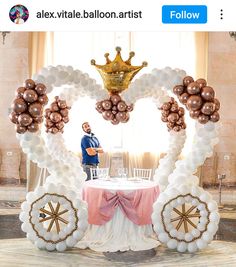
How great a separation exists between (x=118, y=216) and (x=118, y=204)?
158 mm

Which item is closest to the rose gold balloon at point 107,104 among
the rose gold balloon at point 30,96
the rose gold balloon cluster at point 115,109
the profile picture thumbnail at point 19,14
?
the rose gold balloon cluster at point 115,109

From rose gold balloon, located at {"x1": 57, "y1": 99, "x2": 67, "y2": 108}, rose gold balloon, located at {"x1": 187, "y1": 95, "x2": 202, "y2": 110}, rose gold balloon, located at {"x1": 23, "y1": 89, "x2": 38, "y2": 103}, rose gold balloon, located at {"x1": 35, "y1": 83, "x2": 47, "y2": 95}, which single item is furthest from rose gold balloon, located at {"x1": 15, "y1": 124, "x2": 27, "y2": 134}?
rose gold balloon, located at {"x1": 187, "y1": 95, "x2": 202, "y2": 110}

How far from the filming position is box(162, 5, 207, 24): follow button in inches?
114

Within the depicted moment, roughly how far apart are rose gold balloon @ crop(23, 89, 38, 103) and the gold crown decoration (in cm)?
102

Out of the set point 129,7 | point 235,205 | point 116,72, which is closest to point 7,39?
point 116,72

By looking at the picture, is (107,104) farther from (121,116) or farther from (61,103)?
(61,103)

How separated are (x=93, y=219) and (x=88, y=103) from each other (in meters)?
4.14

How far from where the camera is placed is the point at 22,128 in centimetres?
490

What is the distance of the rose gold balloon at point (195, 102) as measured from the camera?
493 cm

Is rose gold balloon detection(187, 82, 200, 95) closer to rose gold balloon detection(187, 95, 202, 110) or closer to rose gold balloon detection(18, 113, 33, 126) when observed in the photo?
rose gold balloon detection(187, 95, 202, 110)

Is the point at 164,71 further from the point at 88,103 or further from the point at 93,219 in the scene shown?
the point at 88,103

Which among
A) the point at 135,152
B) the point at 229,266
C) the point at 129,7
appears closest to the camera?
the point at 129,7

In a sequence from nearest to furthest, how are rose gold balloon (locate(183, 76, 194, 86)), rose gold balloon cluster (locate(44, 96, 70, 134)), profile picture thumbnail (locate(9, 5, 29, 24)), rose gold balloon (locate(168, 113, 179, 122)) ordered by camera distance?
profile picture thumbnail (locate(9, 5, 29, 24)), rose gold balloon (locate(183, 76, 194, 86)), rose gold balloon (locate(168, 113, 179, 122)), rose gold balloon cluster (locate(44, 96, 70, 134))

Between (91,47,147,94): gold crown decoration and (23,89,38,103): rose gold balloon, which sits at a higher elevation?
(91,47,147,94): gold crown decoration
